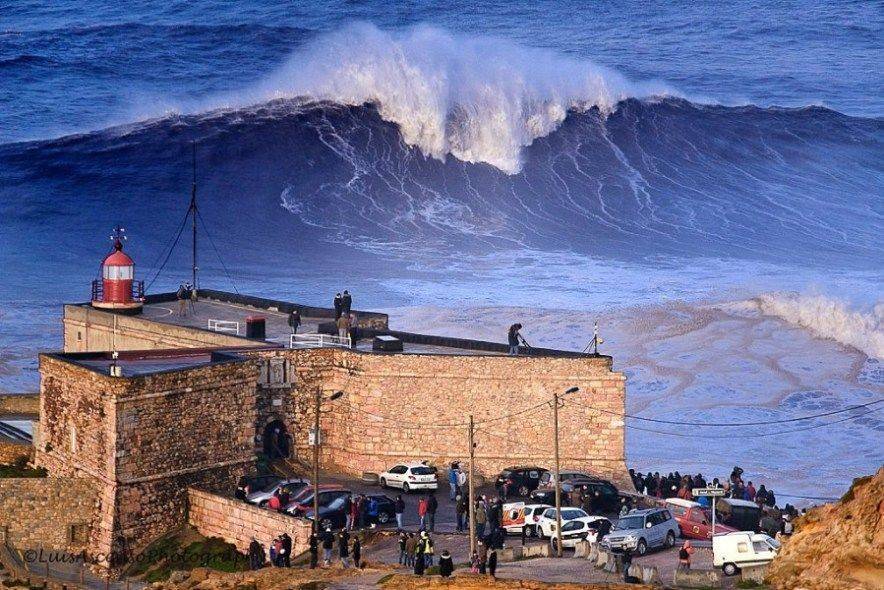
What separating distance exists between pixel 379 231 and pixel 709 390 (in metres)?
20.3

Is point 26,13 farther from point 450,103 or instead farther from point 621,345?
point 621,345

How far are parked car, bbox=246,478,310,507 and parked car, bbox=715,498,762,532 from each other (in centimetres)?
827

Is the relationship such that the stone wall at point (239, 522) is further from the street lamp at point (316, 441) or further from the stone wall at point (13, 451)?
the stone wall at point (13, 451)

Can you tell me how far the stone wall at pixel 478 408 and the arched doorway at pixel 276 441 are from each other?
1.54 feet

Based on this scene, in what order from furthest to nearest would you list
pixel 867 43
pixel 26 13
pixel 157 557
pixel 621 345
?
pixel 867 43 < pixel 26 13 < pixel 621 345 < pixel 157 557

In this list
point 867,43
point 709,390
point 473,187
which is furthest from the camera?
point 867,43

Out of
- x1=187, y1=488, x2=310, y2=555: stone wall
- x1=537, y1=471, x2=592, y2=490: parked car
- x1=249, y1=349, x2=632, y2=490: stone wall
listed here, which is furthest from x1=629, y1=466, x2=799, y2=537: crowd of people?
x1=187, y1=488, x2=310, y2=555: stone wall

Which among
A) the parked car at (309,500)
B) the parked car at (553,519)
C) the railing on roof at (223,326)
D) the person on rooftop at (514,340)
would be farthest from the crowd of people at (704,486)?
the railing on roof at (223,326)

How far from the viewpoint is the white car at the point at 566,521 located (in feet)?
124

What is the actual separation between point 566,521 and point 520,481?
15.1ft

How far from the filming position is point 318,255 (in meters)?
74.5

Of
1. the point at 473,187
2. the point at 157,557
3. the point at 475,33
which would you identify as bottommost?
the point at 157,557

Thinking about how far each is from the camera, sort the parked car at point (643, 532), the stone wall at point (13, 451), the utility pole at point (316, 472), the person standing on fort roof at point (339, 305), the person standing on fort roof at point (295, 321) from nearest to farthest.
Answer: the parked car at point (643, 532) → the utility pole at point (316, 472) → the stone wall at point (13, 451) → the person standing on fort roof at point (339, 305) → the person standing on fort roof at point (295, 321)

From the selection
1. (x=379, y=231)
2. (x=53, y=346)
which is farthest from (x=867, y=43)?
(x=53, y=346)
